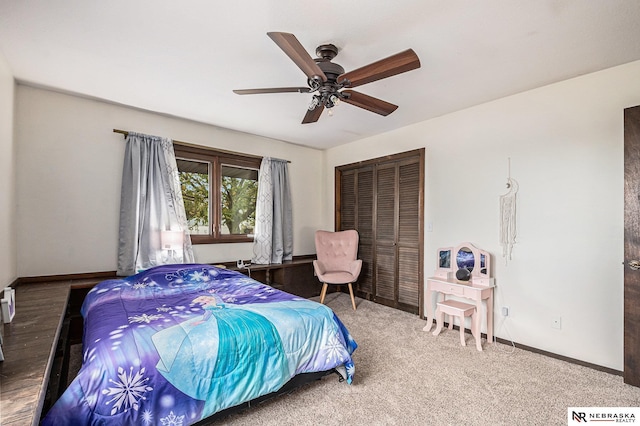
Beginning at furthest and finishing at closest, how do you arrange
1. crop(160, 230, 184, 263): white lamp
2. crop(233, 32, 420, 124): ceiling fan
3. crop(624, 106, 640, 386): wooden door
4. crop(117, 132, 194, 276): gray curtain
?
crop(160, 230, 184, 263): white lamp, crop(117, 132, 194, 276): gray curtain, crop(624, 106, 640, 386): wooden door, crop(233, 32, 420, 124): ceiling fan

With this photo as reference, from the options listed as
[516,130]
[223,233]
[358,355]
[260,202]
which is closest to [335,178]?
[260,202]

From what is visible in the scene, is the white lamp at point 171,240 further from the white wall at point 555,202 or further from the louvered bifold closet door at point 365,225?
the white wall at point 555,202

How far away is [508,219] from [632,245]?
35.3 inches

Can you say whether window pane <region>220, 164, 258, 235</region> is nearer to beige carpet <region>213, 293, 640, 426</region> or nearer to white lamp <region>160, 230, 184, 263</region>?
white lamp <region>160, 230, 184, 263</region>

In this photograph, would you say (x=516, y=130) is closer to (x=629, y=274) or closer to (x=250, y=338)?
(x=629, y=274)

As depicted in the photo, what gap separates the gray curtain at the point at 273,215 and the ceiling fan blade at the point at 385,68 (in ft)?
8.53

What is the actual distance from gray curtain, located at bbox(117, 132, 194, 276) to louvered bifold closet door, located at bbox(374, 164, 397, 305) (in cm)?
261

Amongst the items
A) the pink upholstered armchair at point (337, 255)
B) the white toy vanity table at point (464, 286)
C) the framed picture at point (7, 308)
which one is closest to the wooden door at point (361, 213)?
the pink upholstered armchair at point (337, 255)

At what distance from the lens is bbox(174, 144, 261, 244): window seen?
3.82 meters

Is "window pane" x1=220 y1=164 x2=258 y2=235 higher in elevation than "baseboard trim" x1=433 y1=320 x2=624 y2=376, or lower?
higher

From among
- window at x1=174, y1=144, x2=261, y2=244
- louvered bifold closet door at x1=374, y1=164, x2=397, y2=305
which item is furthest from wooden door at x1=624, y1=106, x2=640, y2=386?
window at x1=174, y1=144, x2=261, y2=244

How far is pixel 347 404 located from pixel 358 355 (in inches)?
28.7

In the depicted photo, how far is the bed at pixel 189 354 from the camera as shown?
1427mm

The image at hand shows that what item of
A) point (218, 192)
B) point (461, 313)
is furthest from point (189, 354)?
point (218, 192)
